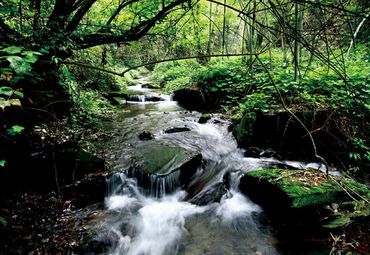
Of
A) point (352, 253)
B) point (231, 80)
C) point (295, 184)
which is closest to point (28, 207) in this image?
point (295, 184)

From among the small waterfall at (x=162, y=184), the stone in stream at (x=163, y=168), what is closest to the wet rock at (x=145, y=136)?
the stone in stream at (x=163, y=168)

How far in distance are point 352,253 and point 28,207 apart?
183 inches

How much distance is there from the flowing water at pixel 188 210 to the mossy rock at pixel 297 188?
35 centimetres

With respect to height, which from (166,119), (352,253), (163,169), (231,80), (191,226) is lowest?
(191,226)

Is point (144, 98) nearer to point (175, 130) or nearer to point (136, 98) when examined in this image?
point (136, 98)

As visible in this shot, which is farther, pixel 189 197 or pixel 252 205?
pixel 189 197

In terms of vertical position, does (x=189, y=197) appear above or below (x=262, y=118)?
below

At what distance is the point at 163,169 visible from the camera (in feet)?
16.4

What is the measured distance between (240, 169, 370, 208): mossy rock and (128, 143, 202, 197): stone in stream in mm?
1337

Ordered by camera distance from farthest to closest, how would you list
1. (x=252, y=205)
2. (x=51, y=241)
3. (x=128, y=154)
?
(x=128, y=154)
(x=252, y=205)
(x=51, y=241)

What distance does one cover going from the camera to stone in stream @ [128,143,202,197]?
486cm

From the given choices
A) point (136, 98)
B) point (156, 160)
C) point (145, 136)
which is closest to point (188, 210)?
point (156, 160)

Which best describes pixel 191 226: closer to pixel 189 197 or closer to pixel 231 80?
pixel 189 197

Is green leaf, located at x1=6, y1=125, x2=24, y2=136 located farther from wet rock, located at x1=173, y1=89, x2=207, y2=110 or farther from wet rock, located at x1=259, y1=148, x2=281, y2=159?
wet rock, located at x1=173, y1=89, x2=207, y2=110
